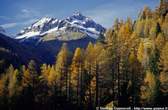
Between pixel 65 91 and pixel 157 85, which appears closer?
pixel 157 85

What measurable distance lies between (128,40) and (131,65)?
14860 mm

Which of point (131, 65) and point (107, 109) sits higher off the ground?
point (131, 65)

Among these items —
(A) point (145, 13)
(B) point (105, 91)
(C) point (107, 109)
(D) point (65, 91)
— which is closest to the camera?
(C) point (107, 109)

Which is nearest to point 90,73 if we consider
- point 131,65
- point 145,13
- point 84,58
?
point 84,58

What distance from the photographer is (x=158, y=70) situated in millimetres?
104250

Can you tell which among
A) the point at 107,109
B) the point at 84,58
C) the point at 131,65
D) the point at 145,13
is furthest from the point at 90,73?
the point at 145,13

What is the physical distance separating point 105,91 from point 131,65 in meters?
11.7

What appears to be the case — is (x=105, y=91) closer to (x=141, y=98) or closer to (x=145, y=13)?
(x=141, y=98)

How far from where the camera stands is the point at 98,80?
108875mm

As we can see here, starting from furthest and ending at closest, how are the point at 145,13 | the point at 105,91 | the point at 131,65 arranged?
the point at 145,13 < the point at 105,91 < the point at 131,65

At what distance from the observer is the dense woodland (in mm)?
101125

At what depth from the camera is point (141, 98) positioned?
323 ft

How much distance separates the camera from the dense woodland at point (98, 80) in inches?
3981

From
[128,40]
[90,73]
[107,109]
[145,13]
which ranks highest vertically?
[145,13]
